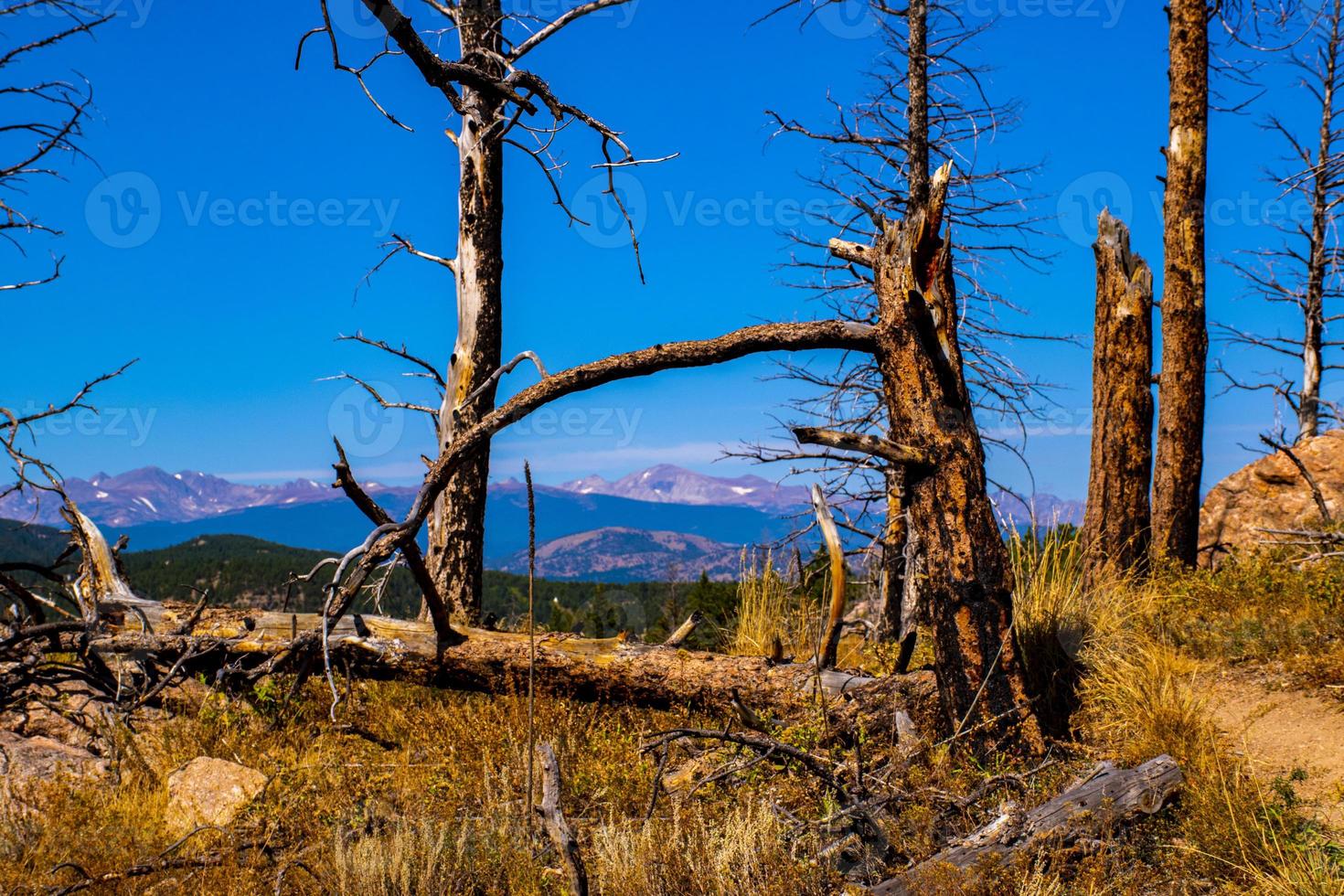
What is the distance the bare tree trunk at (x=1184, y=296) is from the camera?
10680mm

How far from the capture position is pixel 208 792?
5.71 meters

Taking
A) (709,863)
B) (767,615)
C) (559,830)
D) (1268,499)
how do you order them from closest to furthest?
(559,830) < (709,863) < (767,615) < (1268,499)

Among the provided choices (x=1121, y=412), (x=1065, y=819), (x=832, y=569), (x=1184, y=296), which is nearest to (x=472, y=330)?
(x=832, y=569)

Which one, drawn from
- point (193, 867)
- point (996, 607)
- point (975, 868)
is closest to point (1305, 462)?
point (996, 607)

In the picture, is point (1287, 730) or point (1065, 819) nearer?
point (1065, 819)

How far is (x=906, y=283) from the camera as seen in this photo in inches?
230

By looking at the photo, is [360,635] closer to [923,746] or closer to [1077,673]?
[923,746]

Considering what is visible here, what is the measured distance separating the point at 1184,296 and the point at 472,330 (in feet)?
26.5

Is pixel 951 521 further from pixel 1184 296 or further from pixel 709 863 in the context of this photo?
pixel 1184 296

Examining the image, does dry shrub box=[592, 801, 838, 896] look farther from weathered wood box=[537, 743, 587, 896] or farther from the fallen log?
the fallen log

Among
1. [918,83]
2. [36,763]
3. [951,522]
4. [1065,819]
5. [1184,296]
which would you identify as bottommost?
[36,763]

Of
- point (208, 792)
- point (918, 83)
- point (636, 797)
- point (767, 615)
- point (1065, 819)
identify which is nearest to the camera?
point (1065, 819)

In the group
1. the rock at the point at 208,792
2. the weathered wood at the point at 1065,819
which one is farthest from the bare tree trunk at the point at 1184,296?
the rock at the point at 208,792

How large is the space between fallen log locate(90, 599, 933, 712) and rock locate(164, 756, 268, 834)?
0.89 meters
